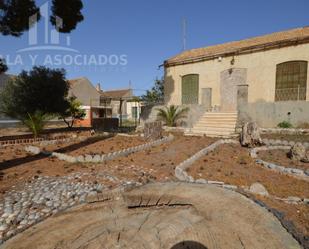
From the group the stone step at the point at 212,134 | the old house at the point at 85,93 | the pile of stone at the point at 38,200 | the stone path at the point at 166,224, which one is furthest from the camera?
the old house at the point at 85,93

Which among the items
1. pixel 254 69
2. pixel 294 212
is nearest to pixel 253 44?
pixel 254 69

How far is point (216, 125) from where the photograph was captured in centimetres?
1282

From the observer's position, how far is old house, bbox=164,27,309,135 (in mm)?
12797

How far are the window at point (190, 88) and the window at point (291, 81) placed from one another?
5837 millimetres

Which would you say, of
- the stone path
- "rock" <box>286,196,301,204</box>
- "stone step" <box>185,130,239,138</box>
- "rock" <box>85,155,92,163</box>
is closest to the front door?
"stone step" <box>185,130,239,138</box>

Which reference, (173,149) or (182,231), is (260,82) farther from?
(182,231)

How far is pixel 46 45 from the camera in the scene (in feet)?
43.2

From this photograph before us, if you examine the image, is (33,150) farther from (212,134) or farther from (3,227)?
(212,134)

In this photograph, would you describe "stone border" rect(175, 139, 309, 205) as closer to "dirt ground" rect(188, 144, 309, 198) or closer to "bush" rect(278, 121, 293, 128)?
"dirt ground" rect(188, 144, 309, 198)

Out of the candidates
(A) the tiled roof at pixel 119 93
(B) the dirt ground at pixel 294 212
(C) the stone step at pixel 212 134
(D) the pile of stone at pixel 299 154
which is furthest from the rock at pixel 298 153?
(A) the tiled roof at pixel 119 93

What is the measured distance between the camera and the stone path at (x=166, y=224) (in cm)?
183

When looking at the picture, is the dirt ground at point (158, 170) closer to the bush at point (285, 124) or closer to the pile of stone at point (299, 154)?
the pile of stone at point (299, 154)

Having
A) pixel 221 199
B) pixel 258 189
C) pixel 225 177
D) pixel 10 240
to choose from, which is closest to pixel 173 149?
pixel 225 177

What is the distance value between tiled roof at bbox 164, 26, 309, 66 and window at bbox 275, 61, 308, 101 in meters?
1.40
